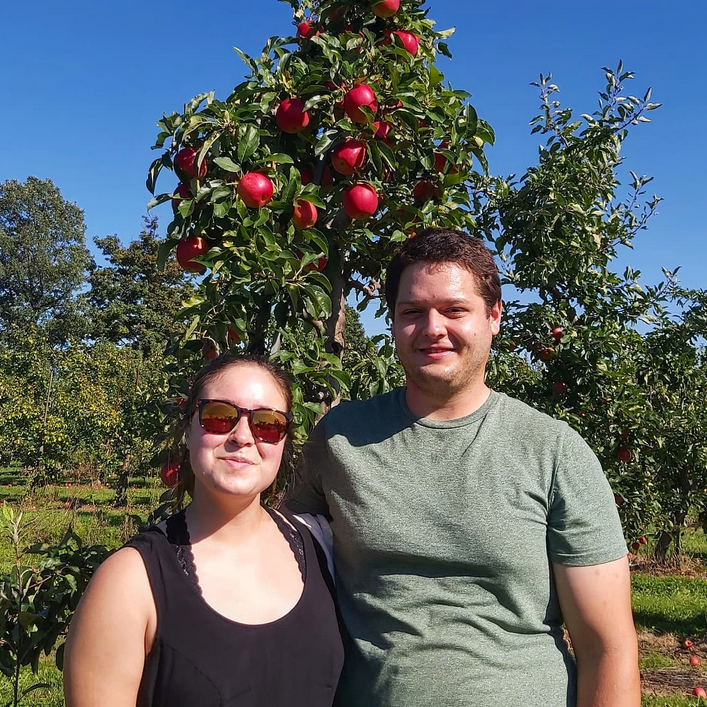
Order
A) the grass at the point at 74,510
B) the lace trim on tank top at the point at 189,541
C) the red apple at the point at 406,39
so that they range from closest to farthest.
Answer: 1. the lace trim on tank top at the point at 189,541
2. the red apple at the point at 406,39
3. the grass at the point at 74,510

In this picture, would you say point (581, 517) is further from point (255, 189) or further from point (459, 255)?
point (255, 189)

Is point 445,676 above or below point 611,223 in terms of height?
below

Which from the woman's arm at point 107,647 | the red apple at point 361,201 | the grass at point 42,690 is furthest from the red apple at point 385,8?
the grass at point 42,690

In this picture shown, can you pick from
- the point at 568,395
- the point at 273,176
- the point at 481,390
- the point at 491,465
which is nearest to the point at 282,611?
the point at 491,465

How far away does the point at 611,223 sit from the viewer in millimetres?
3566

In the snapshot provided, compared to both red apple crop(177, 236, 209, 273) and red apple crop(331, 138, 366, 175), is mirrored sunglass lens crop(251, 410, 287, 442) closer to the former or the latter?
red apple crop(177, 236, 209, 273)

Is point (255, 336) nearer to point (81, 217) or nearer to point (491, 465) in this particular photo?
point (491, 465)

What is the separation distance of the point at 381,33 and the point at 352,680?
70.5 inches

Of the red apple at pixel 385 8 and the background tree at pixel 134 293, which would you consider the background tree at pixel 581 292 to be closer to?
the red apple at pixel 385 8

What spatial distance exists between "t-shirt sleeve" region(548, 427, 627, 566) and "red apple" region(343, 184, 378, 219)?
95cm

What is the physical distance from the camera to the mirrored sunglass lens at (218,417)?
1.35m

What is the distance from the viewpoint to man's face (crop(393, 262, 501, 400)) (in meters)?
1.46

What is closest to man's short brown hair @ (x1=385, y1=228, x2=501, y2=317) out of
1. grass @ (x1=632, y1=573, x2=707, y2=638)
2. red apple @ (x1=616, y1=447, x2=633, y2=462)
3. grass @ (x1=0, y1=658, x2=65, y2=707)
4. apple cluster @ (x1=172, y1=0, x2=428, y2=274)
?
apple cluster @ (x1=172, y1=0, x2=428, y2=274)

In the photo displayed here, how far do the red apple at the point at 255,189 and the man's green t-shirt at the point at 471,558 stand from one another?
0.80 metres
